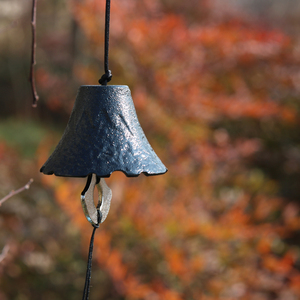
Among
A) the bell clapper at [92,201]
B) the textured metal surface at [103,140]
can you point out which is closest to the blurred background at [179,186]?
the textured metal surface at [103,140]

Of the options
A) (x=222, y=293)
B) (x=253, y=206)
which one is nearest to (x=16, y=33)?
(x=253, y=206)

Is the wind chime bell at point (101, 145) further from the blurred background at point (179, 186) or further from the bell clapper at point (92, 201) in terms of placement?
the blurred background at point (179, 186)

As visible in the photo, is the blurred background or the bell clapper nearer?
the bell clapper

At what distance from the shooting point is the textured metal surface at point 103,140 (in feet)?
3.07

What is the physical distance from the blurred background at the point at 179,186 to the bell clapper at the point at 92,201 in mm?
920

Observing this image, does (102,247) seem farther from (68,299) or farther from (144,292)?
(68,299)

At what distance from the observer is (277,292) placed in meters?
3.65

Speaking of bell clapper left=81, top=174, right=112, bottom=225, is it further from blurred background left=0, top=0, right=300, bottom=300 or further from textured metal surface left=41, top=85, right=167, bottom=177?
blurred background left=0, top=0, right=300, bottom=300

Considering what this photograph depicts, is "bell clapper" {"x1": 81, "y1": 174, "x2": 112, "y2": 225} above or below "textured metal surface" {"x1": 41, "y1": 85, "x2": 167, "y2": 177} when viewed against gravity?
below

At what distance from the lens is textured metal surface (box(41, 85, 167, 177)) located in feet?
3.07

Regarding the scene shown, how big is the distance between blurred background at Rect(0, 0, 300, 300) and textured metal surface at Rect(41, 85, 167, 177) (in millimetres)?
819

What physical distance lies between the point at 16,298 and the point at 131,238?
90cm

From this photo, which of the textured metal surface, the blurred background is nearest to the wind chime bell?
the textured metal surface

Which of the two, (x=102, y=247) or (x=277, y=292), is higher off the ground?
(x=102, y=247)
